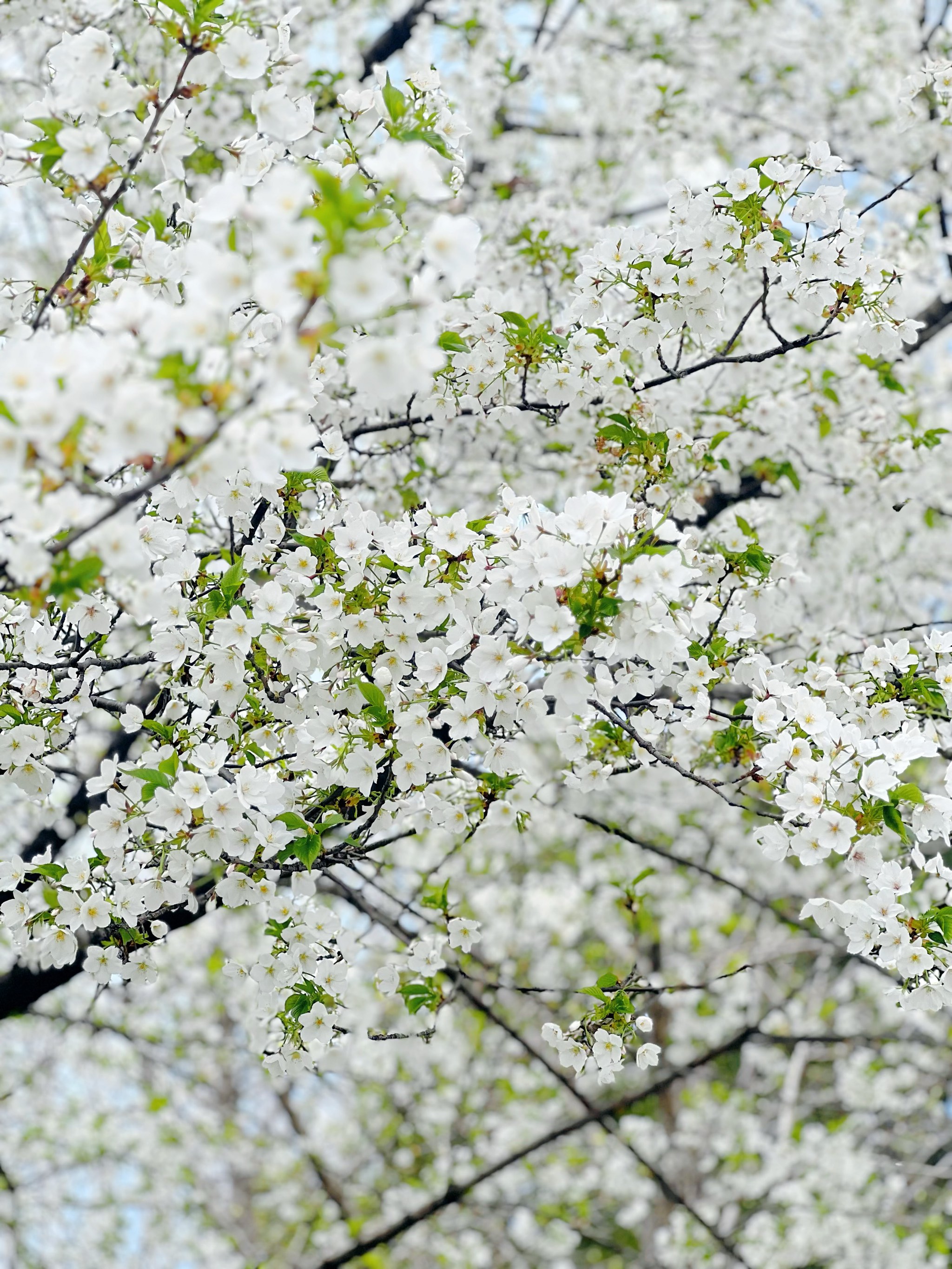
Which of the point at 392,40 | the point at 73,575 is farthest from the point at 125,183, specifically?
the point at 392,40

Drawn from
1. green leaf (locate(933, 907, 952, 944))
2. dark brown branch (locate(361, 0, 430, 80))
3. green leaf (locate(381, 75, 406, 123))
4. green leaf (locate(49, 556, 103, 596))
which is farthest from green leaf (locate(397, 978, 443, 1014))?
dark brown branch (locate(361, 0, 430, 80))

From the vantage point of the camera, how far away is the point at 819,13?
7406 mm

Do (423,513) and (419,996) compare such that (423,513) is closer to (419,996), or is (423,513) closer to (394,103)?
(394,103)

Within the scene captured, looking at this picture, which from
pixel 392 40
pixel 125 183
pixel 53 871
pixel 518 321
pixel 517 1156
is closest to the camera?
pixel 125 183

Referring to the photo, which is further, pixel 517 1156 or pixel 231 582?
pixel 517 1156

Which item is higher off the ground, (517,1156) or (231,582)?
(231,582)

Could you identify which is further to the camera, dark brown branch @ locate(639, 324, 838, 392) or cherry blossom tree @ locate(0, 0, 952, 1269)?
dark brown branch @ locate(639, 324, 838, 392)

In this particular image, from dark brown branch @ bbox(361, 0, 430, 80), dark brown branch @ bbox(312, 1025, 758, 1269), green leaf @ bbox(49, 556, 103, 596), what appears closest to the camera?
green leaf @ bbox(49, 556, 103, 596)

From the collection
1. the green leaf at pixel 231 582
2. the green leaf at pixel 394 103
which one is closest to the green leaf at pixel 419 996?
the green leaf at pixel 231 582

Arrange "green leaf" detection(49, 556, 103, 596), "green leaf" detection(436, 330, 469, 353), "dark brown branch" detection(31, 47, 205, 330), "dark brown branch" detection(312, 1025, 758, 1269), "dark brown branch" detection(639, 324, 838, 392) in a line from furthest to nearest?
"dark brown branch" detection(312, 1025, 758, 1269) → "dark brown branch" detection(639, 324, 838, 392) → "green leaf" detection(436, 330, 469, 353) → "dark brown branch" detection(31, 47, 205, 330) → "green leaf" detection(49, 556, 103, 596)

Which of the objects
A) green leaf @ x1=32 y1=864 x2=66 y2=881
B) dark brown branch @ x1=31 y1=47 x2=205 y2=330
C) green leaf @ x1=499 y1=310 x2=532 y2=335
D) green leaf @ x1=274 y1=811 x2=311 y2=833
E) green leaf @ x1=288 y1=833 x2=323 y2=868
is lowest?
green leaf @ x1=32 y1=864 x2=66 y2=881

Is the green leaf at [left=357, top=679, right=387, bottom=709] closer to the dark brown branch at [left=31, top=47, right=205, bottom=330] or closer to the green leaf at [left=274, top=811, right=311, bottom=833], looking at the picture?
the green leaf at [left=274, top=811, right=311, bottom=833]

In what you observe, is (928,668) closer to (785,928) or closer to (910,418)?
(910,418)

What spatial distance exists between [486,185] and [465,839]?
4.50m
